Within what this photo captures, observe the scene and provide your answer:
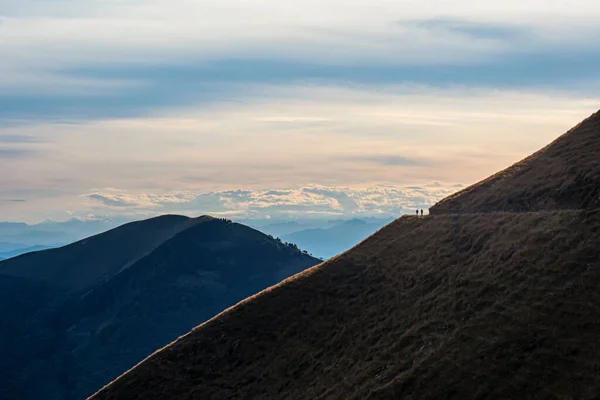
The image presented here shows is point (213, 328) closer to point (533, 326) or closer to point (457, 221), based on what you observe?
point (457, 221)

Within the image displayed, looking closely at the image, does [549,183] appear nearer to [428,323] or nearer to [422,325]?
[428,323]

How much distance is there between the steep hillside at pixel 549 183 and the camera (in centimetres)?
8662

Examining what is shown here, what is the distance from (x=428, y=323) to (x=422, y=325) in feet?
2.44

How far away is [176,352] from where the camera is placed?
302 feet

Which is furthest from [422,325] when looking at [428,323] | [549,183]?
[549,183]

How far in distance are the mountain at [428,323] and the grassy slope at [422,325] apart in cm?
16

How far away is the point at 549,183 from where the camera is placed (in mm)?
92625

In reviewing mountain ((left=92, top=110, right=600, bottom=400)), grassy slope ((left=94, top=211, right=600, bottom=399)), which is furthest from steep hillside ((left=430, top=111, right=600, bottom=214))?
grassy slope ((left=94, top=211, right=600, bottom=399))

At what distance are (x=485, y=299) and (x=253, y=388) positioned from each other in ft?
95.1

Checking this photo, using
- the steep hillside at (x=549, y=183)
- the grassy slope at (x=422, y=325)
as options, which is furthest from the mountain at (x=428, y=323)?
the steep hillside at (x=549, y=183)

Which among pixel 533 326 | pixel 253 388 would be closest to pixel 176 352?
pixel 253 388

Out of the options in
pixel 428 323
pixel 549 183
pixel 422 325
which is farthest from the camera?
pixel 549 183

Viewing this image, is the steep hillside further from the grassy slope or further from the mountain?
the grassy slope

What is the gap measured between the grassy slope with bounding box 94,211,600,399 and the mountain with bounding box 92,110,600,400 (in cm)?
16
